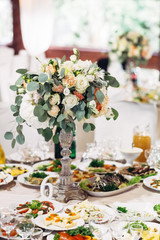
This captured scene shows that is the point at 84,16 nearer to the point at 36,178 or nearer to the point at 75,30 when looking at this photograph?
the point at 75,30

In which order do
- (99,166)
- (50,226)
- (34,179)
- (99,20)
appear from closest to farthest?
(50,226)
(34,179)
(99,166)
(99,20)

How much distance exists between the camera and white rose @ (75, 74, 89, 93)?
1.65 metres

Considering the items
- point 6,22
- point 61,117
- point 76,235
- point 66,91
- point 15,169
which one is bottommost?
point 76,235

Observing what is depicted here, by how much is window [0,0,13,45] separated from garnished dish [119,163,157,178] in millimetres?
6359

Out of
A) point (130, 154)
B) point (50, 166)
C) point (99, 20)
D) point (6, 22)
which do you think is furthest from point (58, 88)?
point (99, 20)

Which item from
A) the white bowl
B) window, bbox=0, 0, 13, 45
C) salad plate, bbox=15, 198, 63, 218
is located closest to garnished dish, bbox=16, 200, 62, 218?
salad plate, bbox=15, 198, 63, 218

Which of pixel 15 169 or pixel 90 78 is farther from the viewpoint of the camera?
pixel 15 169

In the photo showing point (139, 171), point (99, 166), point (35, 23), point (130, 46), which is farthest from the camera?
point (35, 23)

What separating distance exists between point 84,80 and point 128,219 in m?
0.57

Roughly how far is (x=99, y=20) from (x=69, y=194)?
767cm

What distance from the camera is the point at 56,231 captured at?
148 centimetres

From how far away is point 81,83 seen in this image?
165 cm

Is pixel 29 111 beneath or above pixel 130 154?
above

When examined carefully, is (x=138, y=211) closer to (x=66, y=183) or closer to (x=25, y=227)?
(x=66, y=183)
